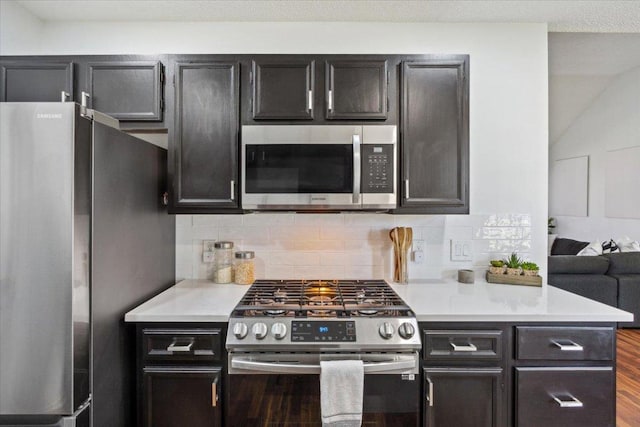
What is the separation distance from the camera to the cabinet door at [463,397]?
1.66m

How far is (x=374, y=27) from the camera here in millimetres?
2428

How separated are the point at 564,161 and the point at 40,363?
7.53 metres

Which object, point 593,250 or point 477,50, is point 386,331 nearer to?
point 477,50

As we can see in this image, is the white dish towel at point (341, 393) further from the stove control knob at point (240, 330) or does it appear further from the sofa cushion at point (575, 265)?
the sofa cushion at point (575, 265)

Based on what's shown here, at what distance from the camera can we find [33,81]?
2066 millimetres

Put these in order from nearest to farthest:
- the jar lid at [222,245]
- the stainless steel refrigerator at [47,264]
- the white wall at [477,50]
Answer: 1. the stainless steel refrigerator at [47,264]
2. the jar lid at [222,245]
3. the white wall at [477,50]

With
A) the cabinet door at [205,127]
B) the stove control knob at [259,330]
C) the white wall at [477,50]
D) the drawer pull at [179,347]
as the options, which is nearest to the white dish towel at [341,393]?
the stove control knob at [259,330]

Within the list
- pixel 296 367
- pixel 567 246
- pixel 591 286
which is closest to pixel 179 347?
pixel 296 367

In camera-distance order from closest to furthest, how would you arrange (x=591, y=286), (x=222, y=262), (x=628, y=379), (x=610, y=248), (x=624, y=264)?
(x=222, y=262), (x=628, y=379), (x=591, y=286), (x=624, y=264), (x=610, y=248)

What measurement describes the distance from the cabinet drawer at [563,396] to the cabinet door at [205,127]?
1.78 metres

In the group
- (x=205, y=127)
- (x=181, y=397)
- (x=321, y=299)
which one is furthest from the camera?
(x=205, y=127)

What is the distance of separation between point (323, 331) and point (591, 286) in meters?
3.64

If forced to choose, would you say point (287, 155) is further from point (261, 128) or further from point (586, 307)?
point (586, 307)

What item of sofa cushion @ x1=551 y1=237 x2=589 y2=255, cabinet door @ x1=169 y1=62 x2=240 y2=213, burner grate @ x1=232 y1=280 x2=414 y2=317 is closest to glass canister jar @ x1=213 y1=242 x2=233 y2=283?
burner grate @ x1=232 y1=280 x2=414 y2=317
